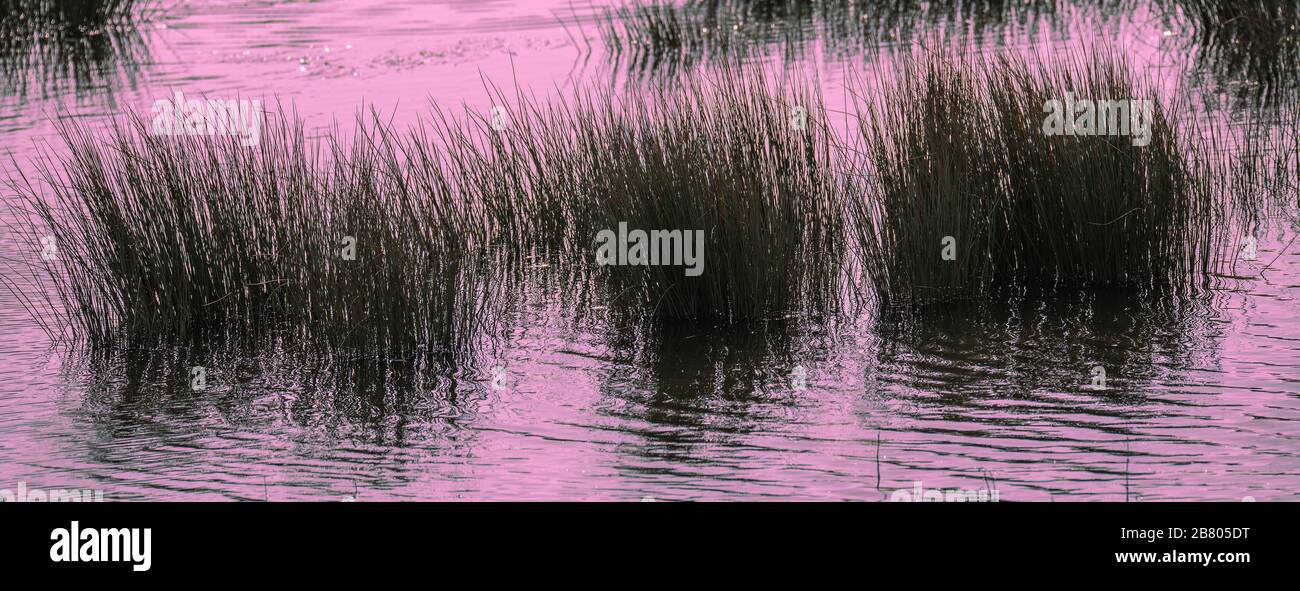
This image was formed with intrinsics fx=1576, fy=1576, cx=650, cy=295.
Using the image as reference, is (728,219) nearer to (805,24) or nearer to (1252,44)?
(1252,44)

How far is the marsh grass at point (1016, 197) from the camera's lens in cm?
695

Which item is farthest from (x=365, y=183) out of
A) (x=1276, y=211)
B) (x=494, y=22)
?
(x=494, y=22)

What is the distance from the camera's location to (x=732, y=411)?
5.79 meters

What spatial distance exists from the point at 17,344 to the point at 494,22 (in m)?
11.8

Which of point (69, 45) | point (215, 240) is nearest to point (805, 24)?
point (69, 45)

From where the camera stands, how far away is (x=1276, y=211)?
823 centimetres

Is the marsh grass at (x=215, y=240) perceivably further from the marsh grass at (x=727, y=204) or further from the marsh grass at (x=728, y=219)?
the marsh grass at (x=727, y=204)

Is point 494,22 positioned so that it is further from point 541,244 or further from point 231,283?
point 231,283

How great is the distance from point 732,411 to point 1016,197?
6.86 ft

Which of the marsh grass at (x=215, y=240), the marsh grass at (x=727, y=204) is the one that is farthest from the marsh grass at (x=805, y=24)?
the marsh grass at (x=215, y=240)

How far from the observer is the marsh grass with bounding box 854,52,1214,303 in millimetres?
6949

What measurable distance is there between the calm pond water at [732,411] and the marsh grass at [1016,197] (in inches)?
8.7

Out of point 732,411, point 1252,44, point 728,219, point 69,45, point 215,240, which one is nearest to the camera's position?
point 732,411

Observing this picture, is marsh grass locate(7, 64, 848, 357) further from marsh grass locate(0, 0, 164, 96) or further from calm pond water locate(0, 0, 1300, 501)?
marsh grass locate(0, 0, 164, 96)
